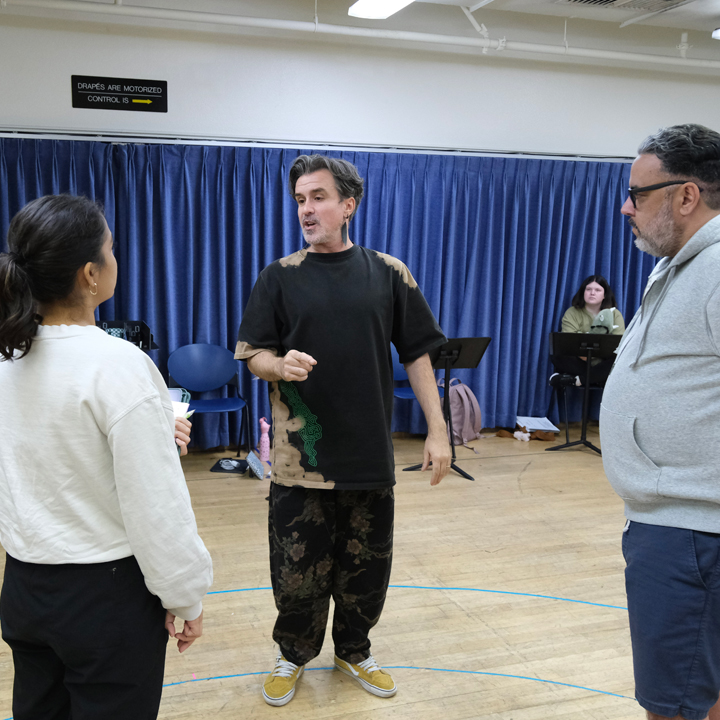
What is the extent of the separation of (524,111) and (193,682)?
17.9 feet

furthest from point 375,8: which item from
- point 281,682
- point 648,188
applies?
point 281,682

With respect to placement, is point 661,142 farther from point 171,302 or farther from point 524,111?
point 524,111

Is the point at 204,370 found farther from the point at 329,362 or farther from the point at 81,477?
the point at 81,477

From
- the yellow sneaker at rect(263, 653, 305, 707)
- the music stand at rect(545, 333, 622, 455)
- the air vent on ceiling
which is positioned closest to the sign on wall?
the air vent on ceiling

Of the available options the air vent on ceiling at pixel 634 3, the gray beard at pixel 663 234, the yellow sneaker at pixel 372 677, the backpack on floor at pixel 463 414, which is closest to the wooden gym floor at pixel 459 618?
the yellow sneaker at pixel 372 677

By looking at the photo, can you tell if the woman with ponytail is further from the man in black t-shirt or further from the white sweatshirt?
the man in black t-shirt

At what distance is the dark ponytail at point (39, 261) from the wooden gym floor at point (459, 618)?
1.55 m

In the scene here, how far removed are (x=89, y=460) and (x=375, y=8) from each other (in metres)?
4.64

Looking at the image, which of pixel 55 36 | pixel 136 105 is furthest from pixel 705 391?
pixel 55 36

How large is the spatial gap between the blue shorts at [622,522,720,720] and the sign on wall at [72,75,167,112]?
4930mm

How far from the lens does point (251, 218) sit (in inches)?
212

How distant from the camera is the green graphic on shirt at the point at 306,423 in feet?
6.86

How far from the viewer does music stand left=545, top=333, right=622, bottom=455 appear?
554cm

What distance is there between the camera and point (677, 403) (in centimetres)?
141
